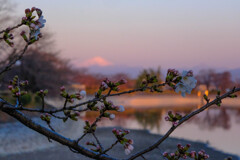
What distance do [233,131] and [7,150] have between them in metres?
13.3

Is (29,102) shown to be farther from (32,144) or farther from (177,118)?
(177,118)

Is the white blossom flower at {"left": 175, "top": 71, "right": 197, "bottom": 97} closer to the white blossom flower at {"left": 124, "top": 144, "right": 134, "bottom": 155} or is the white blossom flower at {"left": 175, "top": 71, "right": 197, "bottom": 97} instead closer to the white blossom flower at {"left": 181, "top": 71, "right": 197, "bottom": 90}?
the white blossom flower at {"left": 181, "top": 71, "right": 197, "bottom": 90}

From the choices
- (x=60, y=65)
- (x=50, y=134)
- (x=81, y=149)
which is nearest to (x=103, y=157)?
(x=81, y=149)

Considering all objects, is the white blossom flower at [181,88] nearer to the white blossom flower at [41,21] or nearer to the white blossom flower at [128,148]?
the white blossom flower at [128,148]

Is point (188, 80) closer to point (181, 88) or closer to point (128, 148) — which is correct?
point (181, 88)

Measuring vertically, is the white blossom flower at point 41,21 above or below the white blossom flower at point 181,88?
above

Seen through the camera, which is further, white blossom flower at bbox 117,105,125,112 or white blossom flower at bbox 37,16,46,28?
white blossom flower at bbox 37,16,46,28

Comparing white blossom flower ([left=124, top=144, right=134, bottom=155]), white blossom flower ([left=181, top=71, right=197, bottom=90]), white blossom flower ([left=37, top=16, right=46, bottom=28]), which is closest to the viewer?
white blossom flower ([left=181, top=71, right=197, bottom=90])

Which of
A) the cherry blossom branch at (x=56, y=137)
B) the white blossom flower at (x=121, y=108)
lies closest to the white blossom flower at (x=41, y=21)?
the cherry blossom branch at (x=56, y=137)

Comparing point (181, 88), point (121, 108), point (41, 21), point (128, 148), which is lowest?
point (128, 148)

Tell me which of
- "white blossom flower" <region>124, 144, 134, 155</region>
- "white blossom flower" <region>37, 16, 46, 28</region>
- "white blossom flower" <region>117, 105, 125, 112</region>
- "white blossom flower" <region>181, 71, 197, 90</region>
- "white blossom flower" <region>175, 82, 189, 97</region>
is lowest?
"white blossom flower" <region>124, 144, 134, 155</region>

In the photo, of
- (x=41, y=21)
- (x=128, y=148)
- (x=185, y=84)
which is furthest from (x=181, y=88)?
(x=41, y=21)

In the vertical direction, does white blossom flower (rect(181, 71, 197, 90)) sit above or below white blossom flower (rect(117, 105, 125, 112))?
above

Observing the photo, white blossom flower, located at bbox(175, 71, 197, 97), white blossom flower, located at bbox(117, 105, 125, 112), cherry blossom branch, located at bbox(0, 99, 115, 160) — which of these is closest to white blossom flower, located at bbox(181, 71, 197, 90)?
white blossom flower, located at bbox(175, 71, 197, 97)
